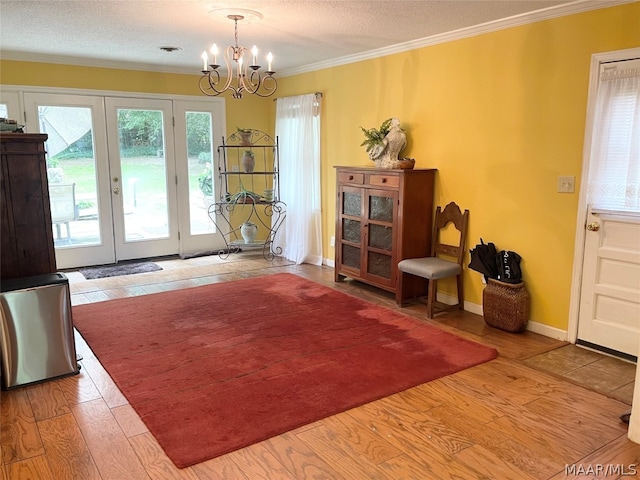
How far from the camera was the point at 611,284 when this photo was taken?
337 cm

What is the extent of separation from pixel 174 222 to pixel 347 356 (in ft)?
12.8

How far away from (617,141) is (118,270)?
515 centimetres

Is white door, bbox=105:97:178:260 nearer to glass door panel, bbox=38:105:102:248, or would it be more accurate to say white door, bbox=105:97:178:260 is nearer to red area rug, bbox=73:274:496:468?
glass door panel, bbox=38:105:102:248

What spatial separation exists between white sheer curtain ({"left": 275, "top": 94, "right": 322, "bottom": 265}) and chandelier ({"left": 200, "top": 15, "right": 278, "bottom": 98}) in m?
0.43

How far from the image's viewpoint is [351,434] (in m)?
2.47

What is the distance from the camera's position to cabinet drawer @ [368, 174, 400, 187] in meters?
4.43

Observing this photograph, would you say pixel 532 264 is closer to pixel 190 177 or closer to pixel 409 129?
pixel 409 129

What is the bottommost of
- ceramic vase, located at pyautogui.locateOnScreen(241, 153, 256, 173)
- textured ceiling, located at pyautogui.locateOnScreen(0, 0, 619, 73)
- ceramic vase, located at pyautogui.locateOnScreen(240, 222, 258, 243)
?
ceramic vase, located at pyautogui.locateOnScreen(240, 222, 258, 243)

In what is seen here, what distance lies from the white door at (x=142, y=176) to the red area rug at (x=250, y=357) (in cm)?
177

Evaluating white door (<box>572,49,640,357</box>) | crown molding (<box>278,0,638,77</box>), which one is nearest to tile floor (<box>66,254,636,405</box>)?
white door (<box>572,49,640,357</box>)

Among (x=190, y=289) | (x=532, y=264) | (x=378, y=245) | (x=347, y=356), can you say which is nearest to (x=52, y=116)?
(x=190, y=289)

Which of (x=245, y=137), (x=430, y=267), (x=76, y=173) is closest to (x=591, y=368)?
(x=430, y=267)

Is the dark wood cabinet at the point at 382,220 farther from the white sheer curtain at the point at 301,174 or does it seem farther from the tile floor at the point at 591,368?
the tile floor at the point at 591,368

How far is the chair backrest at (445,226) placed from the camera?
4309mm
